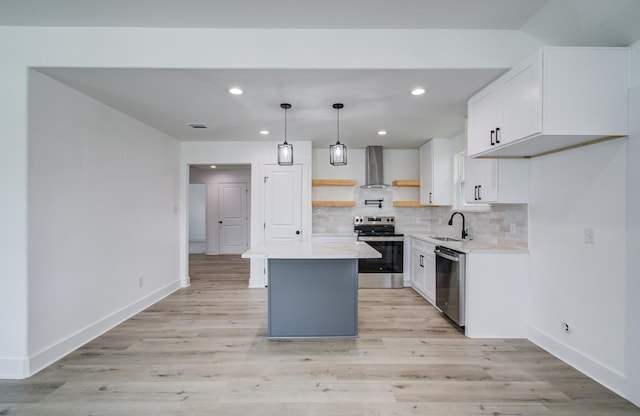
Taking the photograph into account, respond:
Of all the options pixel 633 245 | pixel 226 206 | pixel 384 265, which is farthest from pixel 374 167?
pixel 226 206

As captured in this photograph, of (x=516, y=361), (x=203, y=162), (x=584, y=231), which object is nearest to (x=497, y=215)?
(x=584, y=231)

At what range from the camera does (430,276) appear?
12.6ft

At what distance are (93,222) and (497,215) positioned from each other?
4424mm

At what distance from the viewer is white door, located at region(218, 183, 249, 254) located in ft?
26.6

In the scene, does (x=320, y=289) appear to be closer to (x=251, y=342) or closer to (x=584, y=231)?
(x=251, y=342)

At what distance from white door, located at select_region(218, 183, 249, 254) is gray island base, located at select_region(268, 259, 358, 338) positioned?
5513 mm

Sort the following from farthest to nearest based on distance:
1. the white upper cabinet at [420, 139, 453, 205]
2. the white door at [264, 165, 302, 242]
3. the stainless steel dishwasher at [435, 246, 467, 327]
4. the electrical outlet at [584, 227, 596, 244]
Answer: the white door at [264, 165, 302, 242] → the white upper cabinet at [420, 139, 453, 205] → the stainless steel dishwasher at [435, 246, 467, 327] → the electrical outlet at [584, 227, 596, 244]

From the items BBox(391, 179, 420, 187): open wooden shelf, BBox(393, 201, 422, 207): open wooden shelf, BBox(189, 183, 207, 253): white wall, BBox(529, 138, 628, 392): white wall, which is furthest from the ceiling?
BBox(189, 183, 207, 253): white wall

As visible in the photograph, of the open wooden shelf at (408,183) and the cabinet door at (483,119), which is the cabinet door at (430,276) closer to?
the open wooden shelf at (408,183)

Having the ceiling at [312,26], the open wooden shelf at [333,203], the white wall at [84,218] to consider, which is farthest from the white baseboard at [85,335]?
the open wooden shelf at [333,203]

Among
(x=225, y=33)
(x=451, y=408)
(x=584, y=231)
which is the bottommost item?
(x=451, y=408)

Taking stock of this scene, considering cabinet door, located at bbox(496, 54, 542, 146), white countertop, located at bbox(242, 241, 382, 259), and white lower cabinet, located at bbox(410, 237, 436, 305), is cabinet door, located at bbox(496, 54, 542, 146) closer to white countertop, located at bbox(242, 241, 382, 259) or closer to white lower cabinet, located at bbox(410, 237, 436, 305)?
white countertop, located at bbox(242, 241, 382, 259)

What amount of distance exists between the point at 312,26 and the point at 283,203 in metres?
2.86

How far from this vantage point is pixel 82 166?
2754 mm
